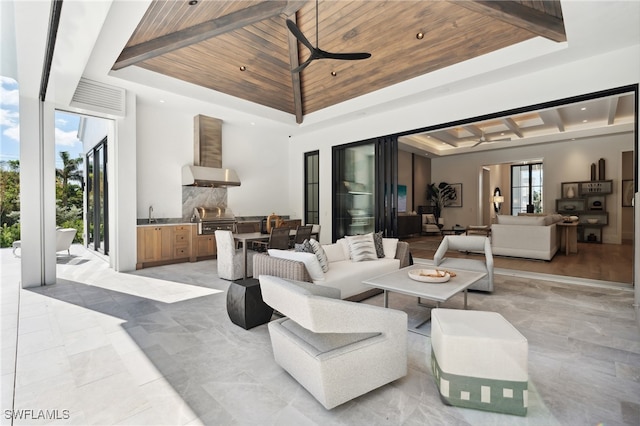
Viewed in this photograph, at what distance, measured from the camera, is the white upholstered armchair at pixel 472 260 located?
4082 mm

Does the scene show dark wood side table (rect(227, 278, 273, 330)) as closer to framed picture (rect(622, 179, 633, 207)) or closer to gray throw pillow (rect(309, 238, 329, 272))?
gray throw pillow (rect(309, 238, 329, 272))

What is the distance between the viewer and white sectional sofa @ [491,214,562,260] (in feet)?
20.3

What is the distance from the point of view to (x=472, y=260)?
4352mm

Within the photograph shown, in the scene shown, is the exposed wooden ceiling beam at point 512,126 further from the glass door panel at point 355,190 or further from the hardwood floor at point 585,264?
the glass door panel at point 355,190

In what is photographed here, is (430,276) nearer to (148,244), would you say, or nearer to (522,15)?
(522,15)

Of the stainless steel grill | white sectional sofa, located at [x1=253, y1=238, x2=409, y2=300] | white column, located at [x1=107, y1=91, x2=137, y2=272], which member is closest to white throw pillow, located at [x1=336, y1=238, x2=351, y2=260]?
white sectional sofa, located at [x1=253, y1=238, x2=409, y2=300]

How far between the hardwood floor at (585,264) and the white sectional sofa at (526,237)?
164mm

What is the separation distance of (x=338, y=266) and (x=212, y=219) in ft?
13.7

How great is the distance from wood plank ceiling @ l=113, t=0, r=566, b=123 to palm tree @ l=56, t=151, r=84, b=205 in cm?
614

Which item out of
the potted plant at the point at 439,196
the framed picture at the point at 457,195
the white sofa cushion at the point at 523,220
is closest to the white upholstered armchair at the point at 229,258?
the white sofa cushion at the point at 523,220

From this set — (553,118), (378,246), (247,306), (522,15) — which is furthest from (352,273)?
(553,118)

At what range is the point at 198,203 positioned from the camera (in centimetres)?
725

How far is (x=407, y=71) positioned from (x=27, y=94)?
19.7 feet

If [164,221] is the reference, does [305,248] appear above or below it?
below
